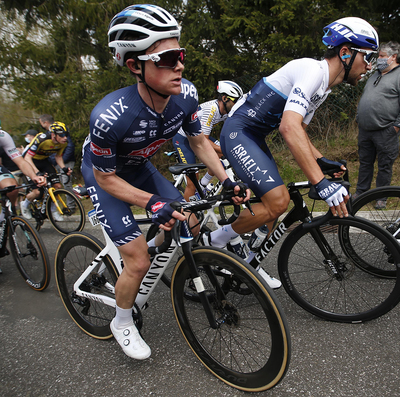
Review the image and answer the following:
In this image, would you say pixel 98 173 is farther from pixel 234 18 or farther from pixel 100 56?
pixel 100 56

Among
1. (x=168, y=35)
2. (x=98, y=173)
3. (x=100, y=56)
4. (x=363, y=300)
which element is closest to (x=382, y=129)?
(x=363, y=300)

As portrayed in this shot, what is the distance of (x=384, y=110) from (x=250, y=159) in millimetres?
3190

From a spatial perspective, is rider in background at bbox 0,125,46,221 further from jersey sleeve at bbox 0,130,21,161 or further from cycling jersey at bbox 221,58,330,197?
cycling jersey at bbox 221,58,330,197

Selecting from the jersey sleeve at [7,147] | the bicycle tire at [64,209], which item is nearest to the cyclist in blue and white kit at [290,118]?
the jersey sleeve at [7,147]

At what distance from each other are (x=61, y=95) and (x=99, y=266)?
8469mm

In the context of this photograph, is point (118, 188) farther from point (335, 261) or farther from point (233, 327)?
point (335, 261)

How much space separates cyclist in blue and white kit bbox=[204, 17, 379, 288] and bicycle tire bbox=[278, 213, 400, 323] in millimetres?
274

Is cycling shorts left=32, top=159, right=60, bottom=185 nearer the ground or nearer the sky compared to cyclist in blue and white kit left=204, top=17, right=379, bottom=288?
nearer the ground

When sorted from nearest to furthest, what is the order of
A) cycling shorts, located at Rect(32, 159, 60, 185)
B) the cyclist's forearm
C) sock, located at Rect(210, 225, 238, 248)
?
1. the cyclist's forearm
2. sock, located at Rect(210, 225, 238, 248)
3. cycling shorts, located at Rect(32, 159, 60, 185)

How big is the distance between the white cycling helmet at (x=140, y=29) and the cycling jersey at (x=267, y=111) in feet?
3.34

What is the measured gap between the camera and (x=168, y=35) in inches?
76.9

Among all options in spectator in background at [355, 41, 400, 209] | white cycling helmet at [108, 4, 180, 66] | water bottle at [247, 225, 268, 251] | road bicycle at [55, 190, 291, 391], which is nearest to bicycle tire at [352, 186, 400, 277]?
water bottle at [247, 225, 268, 251]

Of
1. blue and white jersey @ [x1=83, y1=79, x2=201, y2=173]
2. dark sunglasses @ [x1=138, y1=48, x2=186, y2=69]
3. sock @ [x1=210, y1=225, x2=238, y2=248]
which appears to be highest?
dark sunglasses @ [x1=138, y1=48, x2=186, y2=69]

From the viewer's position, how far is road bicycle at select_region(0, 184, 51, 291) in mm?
3660
